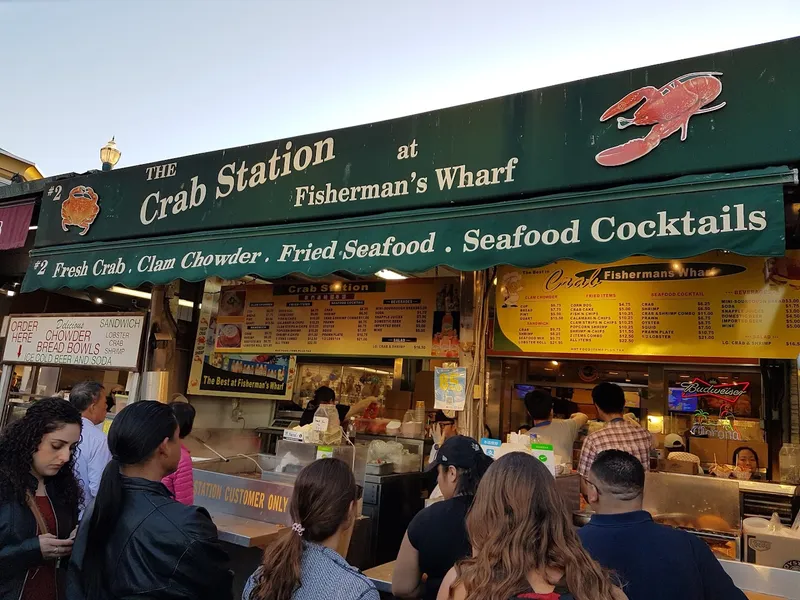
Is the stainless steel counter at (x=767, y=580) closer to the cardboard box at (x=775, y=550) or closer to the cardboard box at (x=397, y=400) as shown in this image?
the cardboard box at (x=775, y=550)

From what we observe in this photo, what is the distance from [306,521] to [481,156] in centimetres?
318

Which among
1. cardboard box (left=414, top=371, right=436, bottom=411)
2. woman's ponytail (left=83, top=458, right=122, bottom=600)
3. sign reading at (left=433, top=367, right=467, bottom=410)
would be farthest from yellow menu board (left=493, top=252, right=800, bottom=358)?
cardboard box (left=414, top=371, right=436, bottom=411)

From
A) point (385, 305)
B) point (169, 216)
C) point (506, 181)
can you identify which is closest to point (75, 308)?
point (169, 216)

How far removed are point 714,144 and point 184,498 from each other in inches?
157

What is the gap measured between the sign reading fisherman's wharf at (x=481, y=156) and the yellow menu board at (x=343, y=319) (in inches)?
54.8

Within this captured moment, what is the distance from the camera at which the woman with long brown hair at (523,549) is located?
1674 mm

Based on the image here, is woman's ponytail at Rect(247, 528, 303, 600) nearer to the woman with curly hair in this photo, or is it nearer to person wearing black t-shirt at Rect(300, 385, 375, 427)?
the woman with curly hair

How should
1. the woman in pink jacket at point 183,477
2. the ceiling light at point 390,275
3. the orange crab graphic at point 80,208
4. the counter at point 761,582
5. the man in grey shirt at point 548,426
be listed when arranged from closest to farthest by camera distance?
1. the counter at point 761,582
2. the woman in pink jacket at point 183,477
3. the man in grey shirt at point 548,426
4. the ceiling light at point 390,275
5. the orange crab graphic at point 80,208

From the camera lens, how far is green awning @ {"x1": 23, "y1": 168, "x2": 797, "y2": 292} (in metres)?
3.24

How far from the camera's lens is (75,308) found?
33.8 feet

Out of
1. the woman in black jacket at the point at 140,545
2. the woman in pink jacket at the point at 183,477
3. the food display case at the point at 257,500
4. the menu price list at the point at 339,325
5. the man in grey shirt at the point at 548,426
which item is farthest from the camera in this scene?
the menu price list at the point at 339,325

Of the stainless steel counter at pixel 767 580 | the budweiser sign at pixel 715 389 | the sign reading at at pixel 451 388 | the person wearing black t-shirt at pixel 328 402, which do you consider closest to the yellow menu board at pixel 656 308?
the sign reading at at pixel 451 388

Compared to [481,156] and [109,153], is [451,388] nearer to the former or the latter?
[481,156]

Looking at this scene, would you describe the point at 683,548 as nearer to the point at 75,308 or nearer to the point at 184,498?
the point at 184,498
